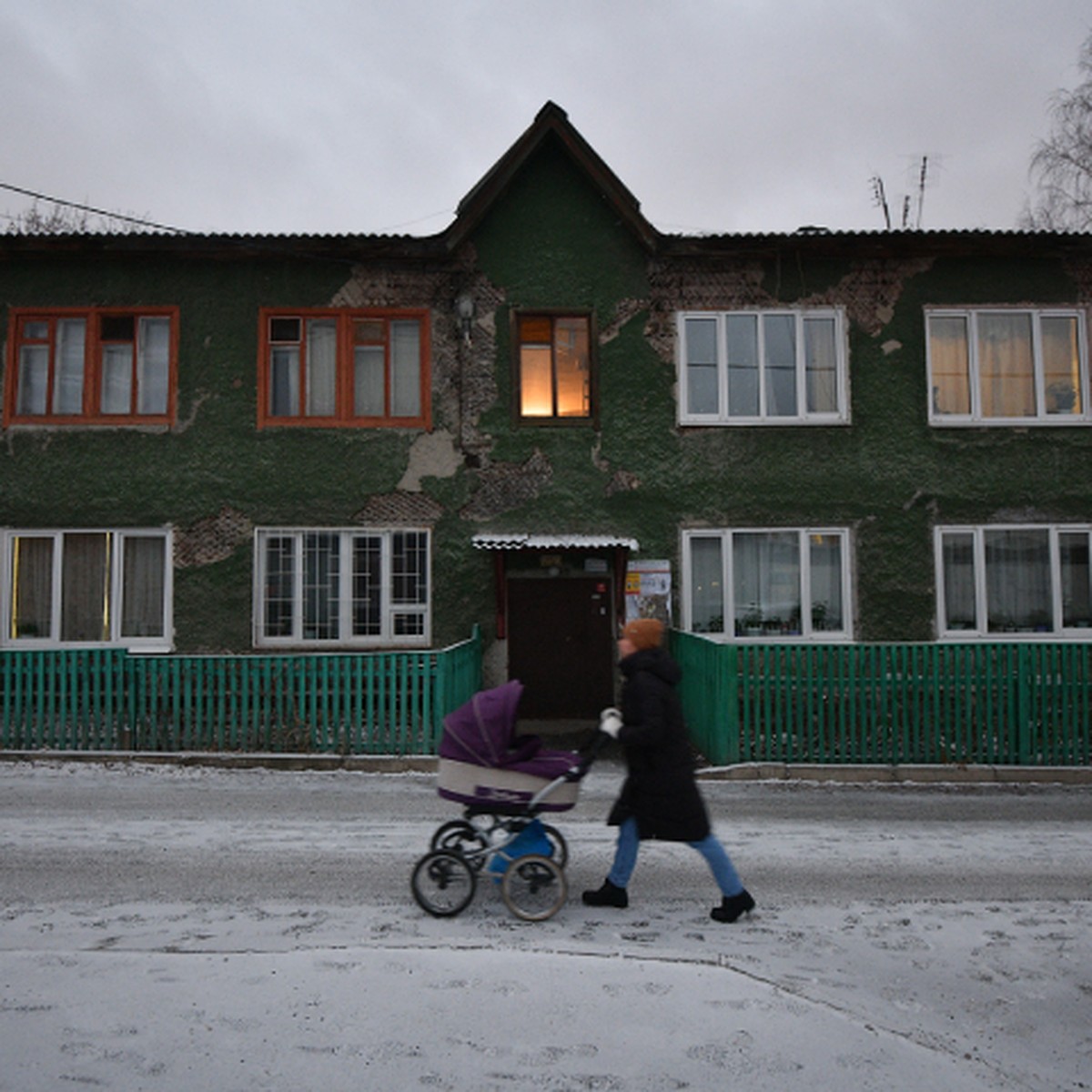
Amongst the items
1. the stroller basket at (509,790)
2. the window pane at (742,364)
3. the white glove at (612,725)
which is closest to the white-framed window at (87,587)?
the window pane at (742,364)

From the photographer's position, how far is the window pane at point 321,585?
13078 millimetres

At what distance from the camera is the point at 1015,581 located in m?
13.4

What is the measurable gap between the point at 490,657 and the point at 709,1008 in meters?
9.07

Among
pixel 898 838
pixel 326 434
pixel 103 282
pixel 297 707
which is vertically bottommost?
pixel 898 838

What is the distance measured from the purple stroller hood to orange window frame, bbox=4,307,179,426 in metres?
9.31

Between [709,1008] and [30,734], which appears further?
[30,734]

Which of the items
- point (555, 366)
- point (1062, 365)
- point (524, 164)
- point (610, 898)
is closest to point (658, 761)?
point (610, 898)

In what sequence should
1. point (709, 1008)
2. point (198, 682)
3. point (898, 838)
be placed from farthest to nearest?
point (198, 682)
point (898, 838)
point (709, 1008)

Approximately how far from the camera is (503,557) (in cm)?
1284

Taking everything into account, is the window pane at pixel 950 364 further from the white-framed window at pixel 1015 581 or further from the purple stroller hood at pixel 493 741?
the purple stroller hood at pixel 493 741

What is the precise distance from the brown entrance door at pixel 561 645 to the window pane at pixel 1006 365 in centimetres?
634

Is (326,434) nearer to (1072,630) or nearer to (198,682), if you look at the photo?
(198,682)

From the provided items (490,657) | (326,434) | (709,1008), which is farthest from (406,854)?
(326,434)

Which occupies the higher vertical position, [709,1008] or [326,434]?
[326,434]
